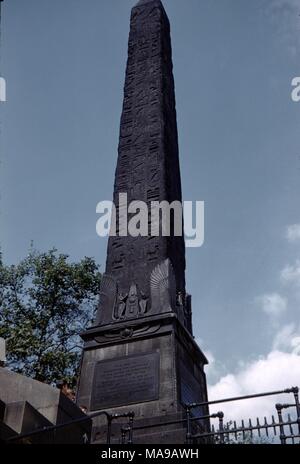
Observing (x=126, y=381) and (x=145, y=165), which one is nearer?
(x=126, y=381)

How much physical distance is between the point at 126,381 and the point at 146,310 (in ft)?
5.23

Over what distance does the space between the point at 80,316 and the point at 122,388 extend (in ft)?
47.5

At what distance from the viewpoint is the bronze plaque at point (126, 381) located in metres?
9.92

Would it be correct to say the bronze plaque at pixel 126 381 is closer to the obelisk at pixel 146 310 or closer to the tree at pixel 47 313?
the obelisk at pixel 146 310

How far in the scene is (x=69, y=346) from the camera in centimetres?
2323

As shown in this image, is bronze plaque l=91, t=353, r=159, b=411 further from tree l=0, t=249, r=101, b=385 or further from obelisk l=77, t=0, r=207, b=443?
tree l=0, t=249, r=101, b=385

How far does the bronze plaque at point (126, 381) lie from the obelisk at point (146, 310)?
2 centimetres

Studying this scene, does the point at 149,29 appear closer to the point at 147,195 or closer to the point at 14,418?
the point at 147,195

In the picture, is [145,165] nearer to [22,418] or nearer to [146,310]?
[146,310]

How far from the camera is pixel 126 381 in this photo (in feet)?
33.4

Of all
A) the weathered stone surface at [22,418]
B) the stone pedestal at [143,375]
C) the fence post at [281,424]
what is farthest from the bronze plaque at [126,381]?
the fence post at [281,424]

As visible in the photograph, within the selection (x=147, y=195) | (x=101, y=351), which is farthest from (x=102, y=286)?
(x=147, y=195)

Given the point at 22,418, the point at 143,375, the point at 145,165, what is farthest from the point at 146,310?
the point at 22,418
